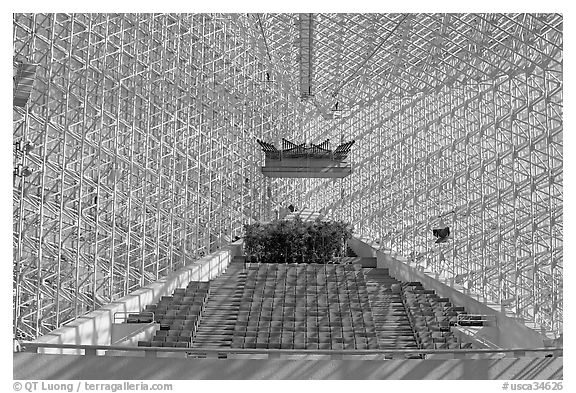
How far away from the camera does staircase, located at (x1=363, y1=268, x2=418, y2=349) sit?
1658 cm

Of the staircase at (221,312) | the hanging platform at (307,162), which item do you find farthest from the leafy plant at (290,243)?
the hanging platform at (307,162)

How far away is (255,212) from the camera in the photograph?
43.2 metres

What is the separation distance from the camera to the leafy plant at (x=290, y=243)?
3088 cm

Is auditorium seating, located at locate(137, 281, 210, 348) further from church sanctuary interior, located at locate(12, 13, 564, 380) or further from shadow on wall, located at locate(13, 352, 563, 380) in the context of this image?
shadow on wall, located at locate(13, 352, 563, 380)

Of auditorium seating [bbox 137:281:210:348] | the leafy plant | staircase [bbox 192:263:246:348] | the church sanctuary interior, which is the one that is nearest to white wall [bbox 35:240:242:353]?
the church sanctuary interior

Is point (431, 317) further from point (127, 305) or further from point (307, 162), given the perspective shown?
point (307, 162)

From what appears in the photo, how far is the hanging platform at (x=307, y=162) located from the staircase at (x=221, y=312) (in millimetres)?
16352

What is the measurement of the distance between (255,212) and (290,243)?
12536mm

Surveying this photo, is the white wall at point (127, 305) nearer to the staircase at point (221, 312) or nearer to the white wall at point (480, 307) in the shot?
the staircase at point (221, 312)

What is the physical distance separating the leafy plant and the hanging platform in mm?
10260

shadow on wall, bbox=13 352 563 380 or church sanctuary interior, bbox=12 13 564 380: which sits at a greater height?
church sanctuary interior, bbox=12 13 564 380

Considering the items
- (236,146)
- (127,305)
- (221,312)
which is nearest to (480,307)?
(221,312)

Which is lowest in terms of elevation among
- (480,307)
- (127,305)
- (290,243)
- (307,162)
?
(480,307)
